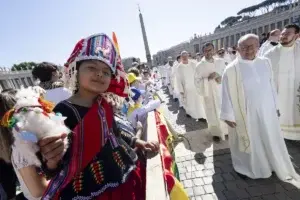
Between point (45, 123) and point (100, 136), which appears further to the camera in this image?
point (100, 136)

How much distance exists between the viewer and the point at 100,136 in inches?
54.1

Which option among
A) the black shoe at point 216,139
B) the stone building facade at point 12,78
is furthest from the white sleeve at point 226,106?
the stone building facade at point 12,78

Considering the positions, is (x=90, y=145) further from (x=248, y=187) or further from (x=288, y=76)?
(x=288, y=76)

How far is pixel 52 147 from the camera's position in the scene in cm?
102

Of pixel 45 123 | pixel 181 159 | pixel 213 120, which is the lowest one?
pixel 181 159

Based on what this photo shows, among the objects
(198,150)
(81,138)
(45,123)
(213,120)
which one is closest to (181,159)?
(198,150)

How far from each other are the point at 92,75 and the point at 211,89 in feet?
15.4

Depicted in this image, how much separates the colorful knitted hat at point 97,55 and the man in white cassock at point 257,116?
2512mm

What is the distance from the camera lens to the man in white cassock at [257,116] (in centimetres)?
357

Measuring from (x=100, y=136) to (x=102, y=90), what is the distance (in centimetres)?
31

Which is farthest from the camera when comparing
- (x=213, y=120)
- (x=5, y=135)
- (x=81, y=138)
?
(x=213, y=120)

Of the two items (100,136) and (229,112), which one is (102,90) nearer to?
(100,136)

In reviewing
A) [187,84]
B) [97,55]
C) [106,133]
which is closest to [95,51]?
[97,55]

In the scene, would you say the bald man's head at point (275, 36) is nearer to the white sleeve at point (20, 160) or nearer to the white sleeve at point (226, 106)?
the white sleeve at point (226, 106)
